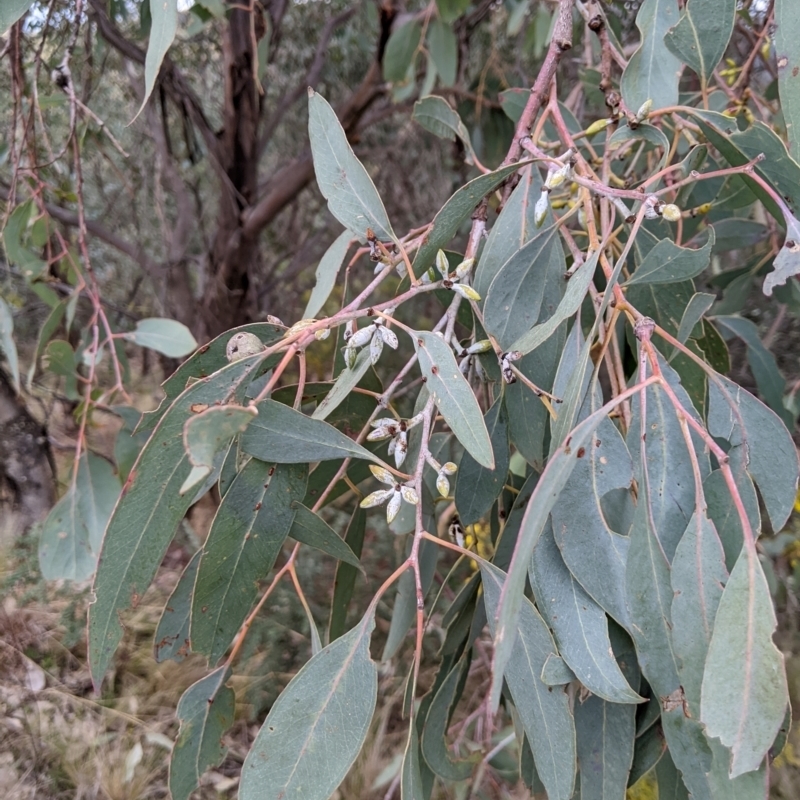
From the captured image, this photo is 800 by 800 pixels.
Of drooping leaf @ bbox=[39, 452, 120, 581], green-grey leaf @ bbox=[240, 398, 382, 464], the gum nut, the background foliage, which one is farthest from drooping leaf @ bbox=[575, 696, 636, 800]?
drooping leaf @ bbox=[39, 452, 120, 581]

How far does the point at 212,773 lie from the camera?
157 cm

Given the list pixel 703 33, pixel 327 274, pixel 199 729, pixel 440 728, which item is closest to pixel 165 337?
pixel 327 274

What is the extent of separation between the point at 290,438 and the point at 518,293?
0.72ft

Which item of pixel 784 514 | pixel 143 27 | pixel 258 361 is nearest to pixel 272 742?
pixel 258 361

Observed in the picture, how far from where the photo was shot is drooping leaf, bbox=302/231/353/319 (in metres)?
0.54

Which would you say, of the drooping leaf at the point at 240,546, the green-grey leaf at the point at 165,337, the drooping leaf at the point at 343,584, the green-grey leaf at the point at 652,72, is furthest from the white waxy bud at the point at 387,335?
the green-grey leaf at the point at 165,337

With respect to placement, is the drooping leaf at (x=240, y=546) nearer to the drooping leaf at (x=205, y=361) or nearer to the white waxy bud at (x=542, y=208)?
the drooping leaf at (x=205, y=361)

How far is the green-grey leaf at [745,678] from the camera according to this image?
29 centimetres

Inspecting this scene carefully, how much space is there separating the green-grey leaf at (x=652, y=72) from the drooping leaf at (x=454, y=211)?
0.71 feet

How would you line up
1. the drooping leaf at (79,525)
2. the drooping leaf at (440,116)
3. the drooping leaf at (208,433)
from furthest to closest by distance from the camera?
the drooping leaf at (79,525)
the drooping leaf at (440,116)
the drooping leaf at (208,433)

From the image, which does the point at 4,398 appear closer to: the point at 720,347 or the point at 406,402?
the point at 406,402

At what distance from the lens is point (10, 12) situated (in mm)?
449

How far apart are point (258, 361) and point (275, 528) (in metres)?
0.12

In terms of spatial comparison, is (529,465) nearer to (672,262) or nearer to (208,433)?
(672,262)
